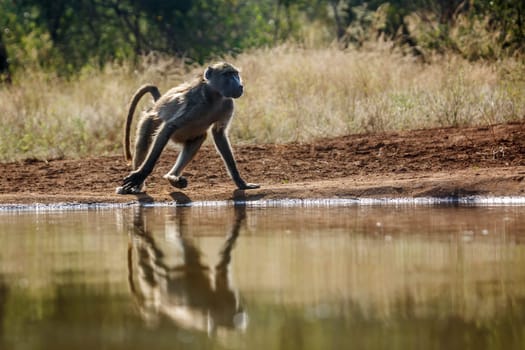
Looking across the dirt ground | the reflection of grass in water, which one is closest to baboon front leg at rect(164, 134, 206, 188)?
the dirt ground

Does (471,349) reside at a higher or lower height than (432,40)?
lower

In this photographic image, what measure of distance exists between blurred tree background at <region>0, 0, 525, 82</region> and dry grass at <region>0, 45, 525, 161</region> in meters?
3.04

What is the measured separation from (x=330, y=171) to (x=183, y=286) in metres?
6.01

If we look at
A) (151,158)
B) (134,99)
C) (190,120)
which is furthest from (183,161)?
(134,99)

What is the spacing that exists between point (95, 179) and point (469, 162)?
3958mm

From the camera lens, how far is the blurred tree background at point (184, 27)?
2086 cm

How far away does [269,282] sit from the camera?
203 inches

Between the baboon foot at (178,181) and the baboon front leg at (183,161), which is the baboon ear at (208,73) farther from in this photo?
the baboon foot at (178,181)

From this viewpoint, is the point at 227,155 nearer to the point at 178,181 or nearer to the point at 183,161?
the point at 183,161

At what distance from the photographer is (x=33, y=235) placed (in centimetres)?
733

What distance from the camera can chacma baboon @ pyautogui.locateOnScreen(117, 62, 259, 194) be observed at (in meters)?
9.52

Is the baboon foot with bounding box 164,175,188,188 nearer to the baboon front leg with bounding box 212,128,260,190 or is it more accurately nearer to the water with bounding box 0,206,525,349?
the baboon front leg with bounding box 212,128,260,190

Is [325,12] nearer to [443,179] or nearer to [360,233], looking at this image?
[443,179]

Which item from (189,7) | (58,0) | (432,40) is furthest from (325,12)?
(432,40)
